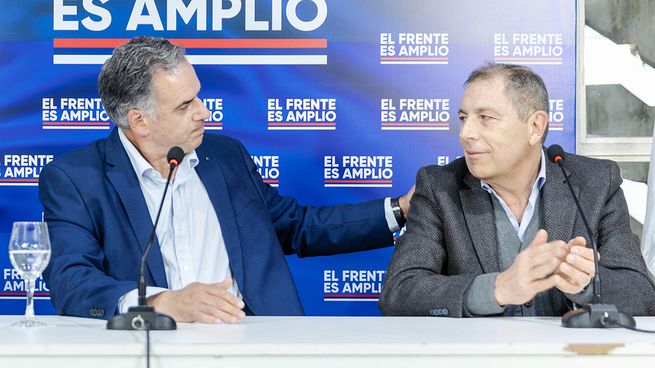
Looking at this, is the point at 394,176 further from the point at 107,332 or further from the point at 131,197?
the point at 107,332

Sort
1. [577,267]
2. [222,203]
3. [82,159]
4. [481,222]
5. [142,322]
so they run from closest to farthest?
[142,322] < [577,267] < [481,222] < [82,159] < [222,203]

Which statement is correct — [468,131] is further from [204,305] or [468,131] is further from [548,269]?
[204,305]

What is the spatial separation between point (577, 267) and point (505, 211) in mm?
548

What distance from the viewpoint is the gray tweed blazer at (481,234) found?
2.76 metres

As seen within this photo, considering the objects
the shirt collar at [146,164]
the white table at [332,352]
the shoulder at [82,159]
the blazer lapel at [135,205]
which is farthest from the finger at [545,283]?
the shoulder at [82,159]

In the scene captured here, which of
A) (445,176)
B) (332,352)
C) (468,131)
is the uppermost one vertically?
(468,131)

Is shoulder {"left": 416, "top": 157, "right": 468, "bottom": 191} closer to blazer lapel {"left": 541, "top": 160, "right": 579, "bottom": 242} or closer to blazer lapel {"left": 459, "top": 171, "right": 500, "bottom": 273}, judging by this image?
blazer lapel {"left": 459, "top": 171, "right": 500, "bottom": 273}

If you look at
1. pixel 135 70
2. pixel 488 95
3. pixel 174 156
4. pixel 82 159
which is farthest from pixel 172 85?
pixel 488 95

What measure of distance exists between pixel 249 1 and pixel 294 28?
0.21m

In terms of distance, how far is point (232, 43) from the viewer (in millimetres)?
4051

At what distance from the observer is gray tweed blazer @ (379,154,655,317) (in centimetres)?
276

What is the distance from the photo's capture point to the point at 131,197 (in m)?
3.13

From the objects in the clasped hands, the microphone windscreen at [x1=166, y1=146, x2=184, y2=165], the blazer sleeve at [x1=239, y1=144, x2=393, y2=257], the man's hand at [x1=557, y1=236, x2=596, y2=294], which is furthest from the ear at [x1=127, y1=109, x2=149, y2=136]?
the man's hand at [x1=557, y1=236, x2=596, y2=294]

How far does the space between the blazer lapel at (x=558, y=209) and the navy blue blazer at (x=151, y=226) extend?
2.24 ft
